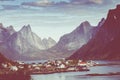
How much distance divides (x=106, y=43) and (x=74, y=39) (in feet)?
3.30

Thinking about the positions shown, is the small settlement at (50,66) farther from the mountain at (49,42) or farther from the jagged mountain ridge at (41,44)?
the mountain at (49,42)

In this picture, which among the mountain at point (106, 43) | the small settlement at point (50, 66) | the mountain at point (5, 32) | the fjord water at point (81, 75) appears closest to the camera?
the mountain at point (5, 32)

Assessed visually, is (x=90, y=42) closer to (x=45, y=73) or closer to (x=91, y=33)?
(x=91, y=33)

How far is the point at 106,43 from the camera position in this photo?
12.9 meters

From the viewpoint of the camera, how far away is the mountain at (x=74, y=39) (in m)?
12.6

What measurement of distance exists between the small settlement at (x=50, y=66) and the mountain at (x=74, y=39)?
1.16 ft

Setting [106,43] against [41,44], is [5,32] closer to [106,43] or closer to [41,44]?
[41,44]

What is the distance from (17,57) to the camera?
12.9 metres

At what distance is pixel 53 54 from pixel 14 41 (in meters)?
1.28

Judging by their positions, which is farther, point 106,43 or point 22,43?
point 22,43

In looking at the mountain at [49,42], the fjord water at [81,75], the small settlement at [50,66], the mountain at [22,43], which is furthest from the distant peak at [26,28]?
the fjord water at [81,75]

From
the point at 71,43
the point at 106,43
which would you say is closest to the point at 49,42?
the point at 71,43

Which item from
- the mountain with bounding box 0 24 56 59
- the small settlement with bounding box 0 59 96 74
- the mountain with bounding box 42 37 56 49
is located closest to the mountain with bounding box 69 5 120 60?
the small settlement with bounding box 0 59 96 74

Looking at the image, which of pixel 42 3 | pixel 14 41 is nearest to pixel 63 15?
pixel 42 3
